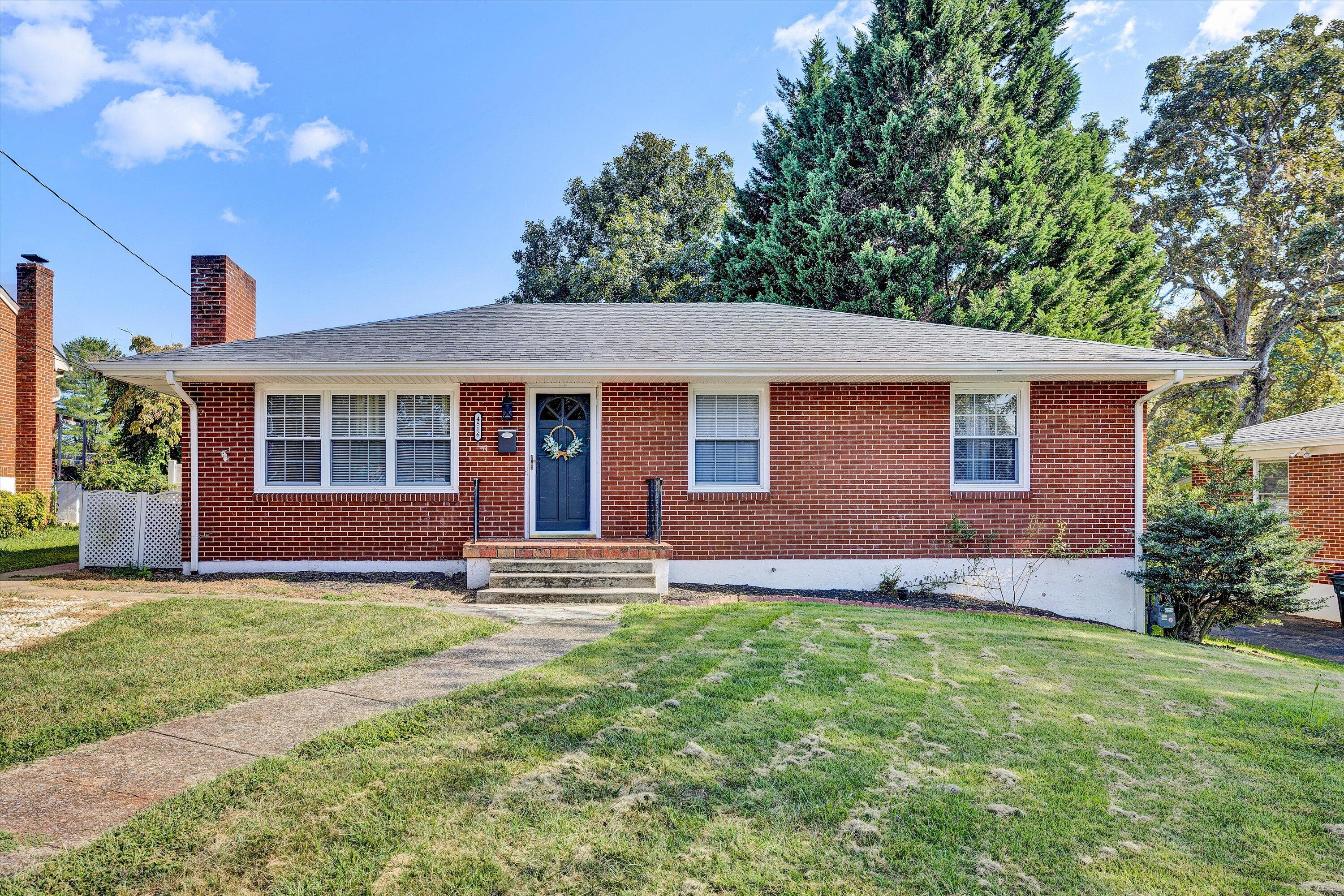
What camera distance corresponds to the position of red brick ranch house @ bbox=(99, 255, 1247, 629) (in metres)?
9.32

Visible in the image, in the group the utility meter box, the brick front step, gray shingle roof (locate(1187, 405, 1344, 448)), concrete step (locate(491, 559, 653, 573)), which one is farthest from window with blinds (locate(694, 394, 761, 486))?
gray shingle roof (locate(1187, 405, 1344, 448))

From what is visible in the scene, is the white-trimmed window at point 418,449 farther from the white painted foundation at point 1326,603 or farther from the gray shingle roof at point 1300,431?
the white painted foundation at point 1326,603

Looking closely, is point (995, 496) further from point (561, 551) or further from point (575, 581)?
point (561, 551)

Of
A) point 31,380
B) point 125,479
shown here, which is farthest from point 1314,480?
point 31,380

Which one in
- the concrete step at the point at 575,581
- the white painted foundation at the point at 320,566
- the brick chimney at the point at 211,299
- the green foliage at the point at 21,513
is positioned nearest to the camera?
the concrete step at the point at 575,581

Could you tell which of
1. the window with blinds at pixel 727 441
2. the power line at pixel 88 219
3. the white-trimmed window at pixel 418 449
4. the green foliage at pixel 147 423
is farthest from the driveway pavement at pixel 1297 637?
the green foliage at pixel 147 423

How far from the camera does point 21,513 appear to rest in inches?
646

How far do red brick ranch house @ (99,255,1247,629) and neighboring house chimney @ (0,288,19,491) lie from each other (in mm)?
13046

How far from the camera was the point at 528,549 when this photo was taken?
8.38m

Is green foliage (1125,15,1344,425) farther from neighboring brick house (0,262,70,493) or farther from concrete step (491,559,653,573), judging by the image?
neighboring brick house (0,262,70,493)

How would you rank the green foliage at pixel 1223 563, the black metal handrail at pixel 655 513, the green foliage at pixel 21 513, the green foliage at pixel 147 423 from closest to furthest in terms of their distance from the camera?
1. the green foliage at pixel 1223 563
2. the black metal handrail at pixel 655 513
3. the green foliage at pixel 21 513
4. the green foliage at pixel 147 423

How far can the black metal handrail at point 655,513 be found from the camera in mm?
8977

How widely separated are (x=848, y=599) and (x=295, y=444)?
7981mm

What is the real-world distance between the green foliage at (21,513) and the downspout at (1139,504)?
910 inches
